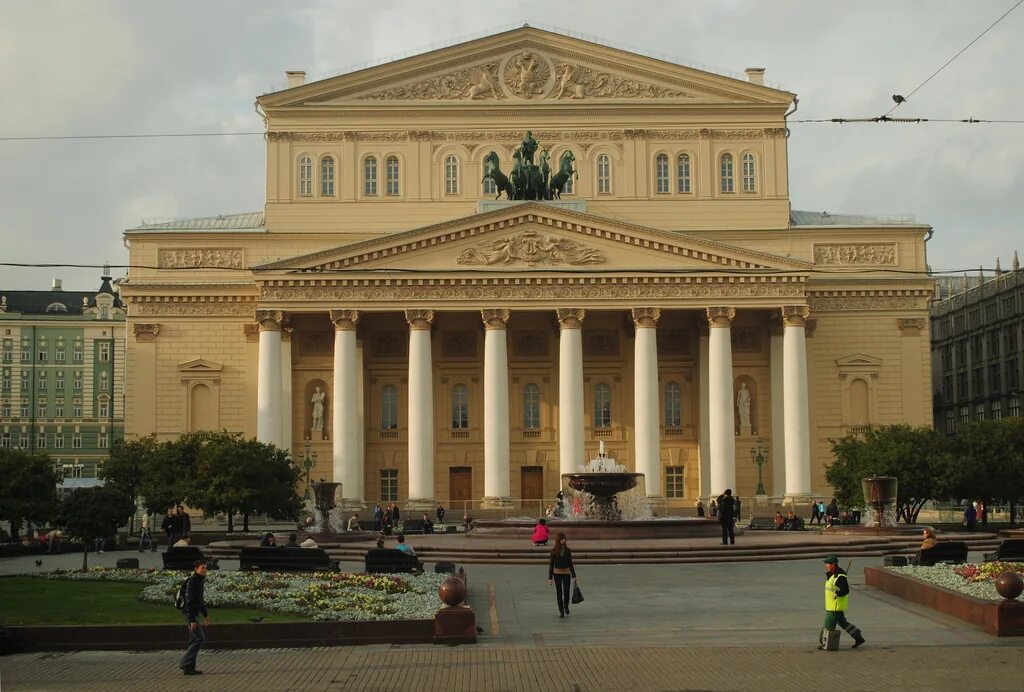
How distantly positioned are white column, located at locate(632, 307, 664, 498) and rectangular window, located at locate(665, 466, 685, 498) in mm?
4847

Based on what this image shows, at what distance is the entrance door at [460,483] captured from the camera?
7056cm

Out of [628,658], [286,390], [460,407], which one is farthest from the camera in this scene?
[460,407]

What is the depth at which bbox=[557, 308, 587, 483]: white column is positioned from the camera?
213 ft

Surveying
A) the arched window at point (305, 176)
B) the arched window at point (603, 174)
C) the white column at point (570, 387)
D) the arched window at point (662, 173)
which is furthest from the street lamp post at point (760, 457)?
the arched window at point (305, 176)

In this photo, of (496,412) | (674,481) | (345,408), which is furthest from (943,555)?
(674,481)

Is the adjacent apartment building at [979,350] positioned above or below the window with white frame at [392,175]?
below

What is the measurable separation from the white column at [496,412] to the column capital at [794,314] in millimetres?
13187

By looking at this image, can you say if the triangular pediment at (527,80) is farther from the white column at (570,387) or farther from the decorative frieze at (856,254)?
the white column at (570,387)

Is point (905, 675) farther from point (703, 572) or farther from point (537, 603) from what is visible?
point (703, 572)

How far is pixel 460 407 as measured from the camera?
71.5 m

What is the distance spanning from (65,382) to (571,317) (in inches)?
2736

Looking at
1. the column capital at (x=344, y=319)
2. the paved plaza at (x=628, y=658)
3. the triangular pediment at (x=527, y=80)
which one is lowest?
the paved plaza at (x=628, y=658)

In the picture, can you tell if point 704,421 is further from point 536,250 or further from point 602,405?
point 536,250

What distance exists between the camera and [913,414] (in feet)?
232
